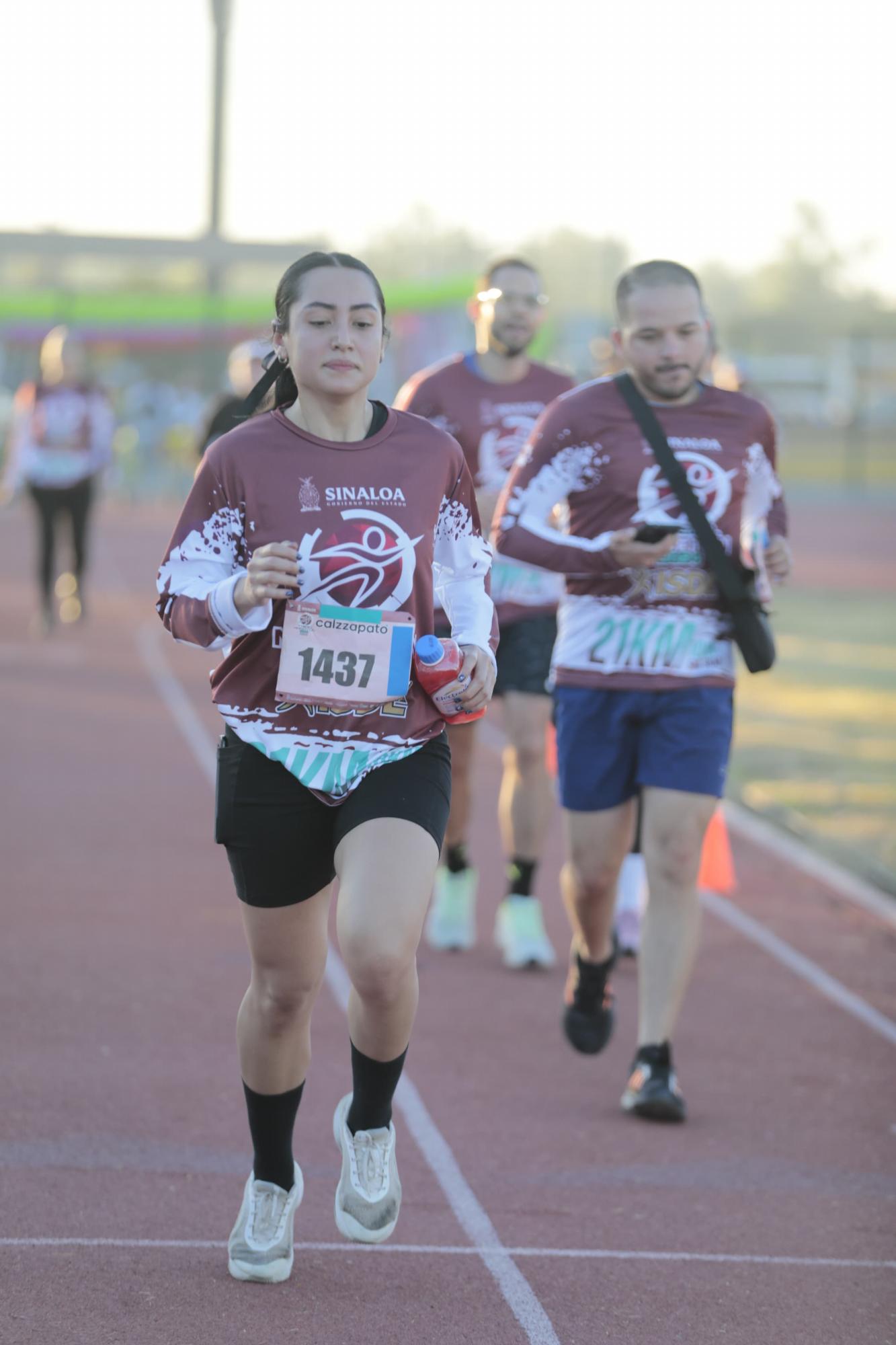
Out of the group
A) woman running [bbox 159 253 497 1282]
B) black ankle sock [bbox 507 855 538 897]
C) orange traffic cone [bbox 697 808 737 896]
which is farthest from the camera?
black ankle sock [bbox 507 855 538 897]

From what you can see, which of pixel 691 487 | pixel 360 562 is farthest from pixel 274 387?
pixel 691 487

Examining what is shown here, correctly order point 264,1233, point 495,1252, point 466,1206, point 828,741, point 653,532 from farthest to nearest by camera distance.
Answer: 1. point 828,741
2. point 653,532
3. point 466,1206
4. point 495,1252
5. point 264,1233

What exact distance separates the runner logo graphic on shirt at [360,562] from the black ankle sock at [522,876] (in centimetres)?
338

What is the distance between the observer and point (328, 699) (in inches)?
151

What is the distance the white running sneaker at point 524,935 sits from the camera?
7176 millimetres

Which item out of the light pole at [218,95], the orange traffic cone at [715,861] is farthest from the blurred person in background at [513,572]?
the light pole at [218,95]

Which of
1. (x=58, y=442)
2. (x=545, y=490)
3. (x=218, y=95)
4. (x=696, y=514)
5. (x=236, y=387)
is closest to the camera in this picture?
(x=696, y=514)

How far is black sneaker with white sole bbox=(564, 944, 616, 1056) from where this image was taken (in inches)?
229

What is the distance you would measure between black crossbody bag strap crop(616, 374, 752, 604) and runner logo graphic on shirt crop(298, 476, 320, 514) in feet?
Answer: 5.83

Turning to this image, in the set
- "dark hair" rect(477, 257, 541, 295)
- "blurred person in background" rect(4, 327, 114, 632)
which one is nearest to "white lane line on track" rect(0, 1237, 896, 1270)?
"dark hair" rect(477, 257, 541, 295)

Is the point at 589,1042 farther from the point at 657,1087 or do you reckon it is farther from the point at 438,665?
the point at 438,665

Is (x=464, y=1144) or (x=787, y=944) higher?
(x=464, y=1144)

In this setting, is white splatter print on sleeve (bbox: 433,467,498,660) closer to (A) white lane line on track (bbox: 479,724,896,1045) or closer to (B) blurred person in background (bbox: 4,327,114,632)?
(A) white lane line on track (bbox: 479,724,896,1045)

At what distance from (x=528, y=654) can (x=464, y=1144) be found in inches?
91.1
